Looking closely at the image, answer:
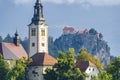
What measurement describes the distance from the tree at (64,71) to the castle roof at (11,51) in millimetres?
11099

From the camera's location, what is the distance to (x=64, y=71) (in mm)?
108312

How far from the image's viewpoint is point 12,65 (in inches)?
4577

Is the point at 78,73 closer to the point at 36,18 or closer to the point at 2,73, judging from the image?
the point at 2,73

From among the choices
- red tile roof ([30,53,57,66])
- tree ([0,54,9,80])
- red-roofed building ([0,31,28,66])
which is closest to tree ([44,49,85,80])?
red tile roof ([30,53,57,66])

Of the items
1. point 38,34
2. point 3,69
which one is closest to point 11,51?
point 3,69

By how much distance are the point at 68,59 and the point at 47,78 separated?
4530mm

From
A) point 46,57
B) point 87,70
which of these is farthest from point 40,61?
point 87,70

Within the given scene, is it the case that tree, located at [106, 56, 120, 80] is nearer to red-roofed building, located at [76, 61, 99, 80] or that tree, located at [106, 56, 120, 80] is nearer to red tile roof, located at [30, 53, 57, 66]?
red-roofed building, located at [76, 61, 99, 80]

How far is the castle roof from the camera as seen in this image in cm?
11843

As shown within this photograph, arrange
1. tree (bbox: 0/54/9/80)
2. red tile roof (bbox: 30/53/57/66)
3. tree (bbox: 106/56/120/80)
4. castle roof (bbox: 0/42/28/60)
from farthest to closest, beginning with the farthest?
castle roof (bbox: 0/42/28/60), red tile roof (bbox: 30/53/57/66), tree (bbox: 106/56/120/80), tree (bbox: 0/54/9/80)

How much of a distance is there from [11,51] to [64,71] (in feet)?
51.7

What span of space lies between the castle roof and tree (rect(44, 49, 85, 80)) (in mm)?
11099

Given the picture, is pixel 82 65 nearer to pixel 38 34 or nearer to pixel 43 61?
pixel 43 61

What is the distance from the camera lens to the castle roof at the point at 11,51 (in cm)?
11843
